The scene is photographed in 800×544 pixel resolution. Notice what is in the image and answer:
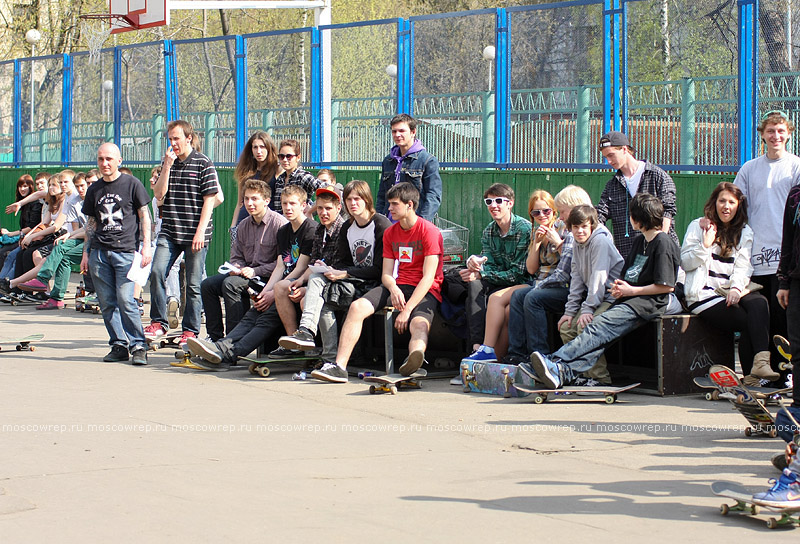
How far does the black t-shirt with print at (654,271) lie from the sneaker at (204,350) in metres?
3.60

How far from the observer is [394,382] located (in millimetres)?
8859

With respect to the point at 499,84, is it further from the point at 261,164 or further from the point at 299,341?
the point at 299,341

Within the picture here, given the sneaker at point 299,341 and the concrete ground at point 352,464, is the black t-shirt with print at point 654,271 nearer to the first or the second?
the concrete ground at point 352,464

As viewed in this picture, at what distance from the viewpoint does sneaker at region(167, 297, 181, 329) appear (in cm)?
1186

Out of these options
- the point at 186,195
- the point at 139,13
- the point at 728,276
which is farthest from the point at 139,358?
the point at 139,13

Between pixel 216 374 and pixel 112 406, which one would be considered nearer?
pixel 112 406

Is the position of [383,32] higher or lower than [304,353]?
higher

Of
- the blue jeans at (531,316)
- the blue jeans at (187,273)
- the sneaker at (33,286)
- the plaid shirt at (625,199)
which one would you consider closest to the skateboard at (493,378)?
the blue jeans at (531,316)

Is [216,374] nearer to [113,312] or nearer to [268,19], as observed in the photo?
[113,312]

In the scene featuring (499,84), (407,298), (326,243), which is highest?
(499,84)

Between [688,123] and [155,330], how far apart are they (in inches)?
224

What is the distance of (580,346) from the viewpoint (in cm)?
843

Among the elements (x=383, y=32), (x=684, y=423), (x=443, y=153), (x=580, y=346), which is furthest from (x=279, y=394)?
(x=383, y=32)

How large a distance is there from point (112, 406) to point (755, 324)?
478 cm
